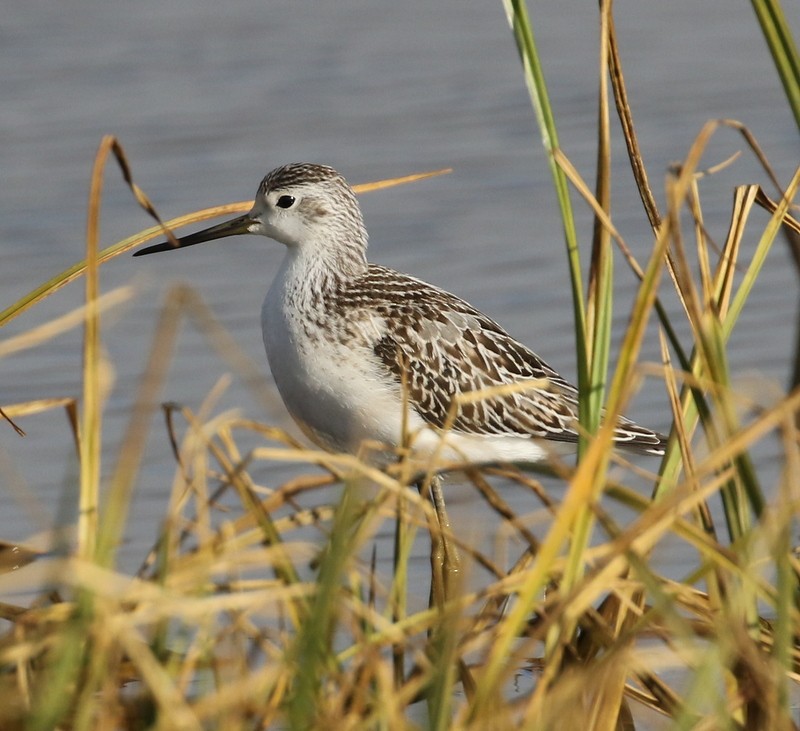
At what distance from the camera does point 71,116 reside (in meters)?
13.4

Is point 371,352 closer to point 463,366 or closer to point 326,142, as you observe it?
point 463,366

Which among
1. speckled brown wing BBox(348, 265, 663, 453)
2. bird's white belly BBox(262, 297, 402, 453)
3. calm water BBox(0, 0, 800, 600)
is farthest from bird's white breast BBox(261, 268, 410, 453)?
calm water BBox(0, 0, 800, 600)

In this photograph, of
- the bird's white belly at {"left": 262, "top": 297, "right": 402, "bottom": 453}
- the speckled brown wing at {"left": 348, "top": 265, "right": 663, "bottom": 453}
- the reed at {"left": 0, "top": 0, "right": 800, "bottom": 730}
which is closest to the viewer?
the reed at {"left": 0, "top": 0, "right": 800, "bottom": 730}

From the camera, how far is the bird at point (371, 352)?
7305mm

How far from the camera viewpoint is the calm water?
371 inches

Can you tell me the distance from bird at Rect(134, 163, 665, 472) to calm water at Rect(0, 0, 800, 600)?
81 cm

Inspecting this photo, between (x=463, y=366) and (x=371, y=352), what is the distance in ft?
1.84

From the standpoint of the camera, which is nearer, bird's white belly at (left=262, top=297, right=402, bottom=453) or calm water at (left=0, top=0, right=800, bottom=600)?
bird's white belly at (left=262, top=297, right=402, bottom=453)

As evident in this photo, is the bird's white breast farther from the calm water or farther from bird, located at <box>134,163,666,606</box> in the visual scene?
the calm water

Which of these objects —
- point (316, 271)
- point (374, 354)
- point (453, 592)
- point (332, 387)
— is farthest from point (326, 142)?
point (453, 592)

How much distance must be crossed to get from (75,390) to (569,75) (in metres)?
6.73

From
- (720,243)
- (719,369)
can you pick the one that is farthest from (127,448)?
(720,243)

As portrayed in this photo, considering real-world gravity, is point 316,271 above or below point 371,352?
above

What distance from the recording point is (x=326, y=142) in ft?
42.2
